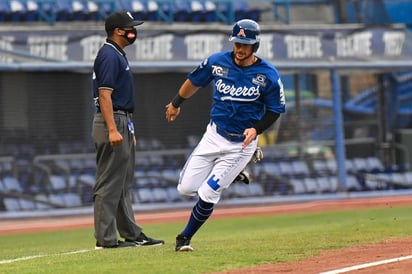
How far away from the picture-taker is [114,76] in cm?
938

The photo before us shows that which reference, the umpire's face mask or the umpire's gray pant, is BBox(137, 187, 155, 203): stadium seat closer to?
the umpire's gray pant

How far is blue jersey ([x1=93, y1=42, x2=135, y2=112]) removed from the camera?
934 cm

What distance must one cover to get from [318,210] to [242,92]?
9.51m

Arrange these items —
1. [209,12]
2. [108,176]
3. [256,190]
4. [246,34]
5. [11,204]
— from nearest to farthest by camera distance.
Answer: [246,34] → [108,176] → [11,204] → [256,190] → [209,12]

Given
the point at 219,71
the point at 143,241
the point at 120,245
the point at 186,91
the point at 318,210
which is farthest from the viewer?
the point at 318,210

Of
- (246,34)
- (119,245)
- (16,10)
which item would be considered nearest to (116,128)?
(119,245)

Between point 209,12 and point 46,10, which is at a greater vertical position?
point 46,10

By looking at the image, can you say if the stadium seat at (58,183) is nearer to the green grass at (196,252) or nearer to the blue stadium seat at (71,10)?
the blue stadium seat at (71,10)

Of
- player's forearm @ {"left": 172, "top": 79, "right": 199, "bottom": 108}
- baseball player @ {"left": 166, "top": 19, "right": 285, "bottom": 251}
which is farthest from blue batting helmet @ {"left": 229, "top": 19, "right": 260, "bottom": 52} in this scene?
player's forearm @ {"left": 172, "top": 79, "right": 199, "bottom": 108}

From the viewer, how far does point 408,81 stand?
2406 cm

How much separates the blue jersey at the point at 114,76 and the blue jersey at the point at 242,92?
3.58ft

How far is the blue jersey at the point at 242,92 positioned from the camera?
8.46 m

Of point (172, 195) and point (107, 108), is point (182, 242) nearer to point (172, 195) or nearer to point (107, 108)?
point (107, 108)

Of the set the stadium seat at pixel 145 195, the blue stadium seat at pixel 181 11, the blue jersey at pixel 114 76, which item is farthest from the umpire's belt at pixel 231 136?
the blue stadium seat at pixel 181 11
